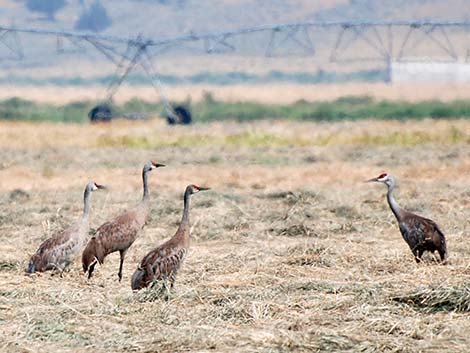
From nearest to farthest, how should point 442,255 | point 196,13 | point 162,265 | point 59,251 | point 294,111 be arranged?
point 162,265 < point 59,251 < point 442,255 < point 294,111 < point 196,13

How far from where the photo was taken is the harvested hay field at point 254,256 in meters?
9.67

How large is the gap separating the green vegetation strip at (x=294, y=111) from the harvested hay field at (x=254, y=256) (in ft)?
43.2

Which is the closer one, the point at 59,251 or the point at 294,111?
the point at 59,251

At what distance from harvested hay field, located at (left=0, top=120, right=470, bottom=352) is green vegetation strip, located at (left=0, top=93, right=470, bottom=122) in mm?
13163

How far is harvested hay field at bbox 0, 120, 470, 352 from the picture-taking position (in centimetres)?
967

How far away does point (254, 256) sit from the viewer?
14.3m

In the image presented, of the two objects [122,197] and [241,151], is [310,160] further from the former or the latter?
[122,197]

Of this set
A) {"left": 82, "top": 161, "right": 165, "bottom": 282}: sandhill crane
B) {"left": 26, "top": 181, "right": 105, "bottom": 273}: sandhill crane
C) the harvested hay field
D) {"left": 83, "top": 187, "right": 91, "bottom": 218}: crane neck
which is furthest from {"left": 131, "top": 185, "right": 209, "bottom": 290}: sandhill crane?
{"left": 83, "top": 187, "right": 91, "bottom": 218}: crane neck

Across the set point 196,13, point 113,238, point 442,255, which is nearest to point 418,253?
point 442,255

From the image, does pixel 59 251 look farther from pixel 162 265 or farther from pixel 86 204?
pixel 162 265

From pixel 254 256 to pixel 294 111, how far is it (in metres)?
35.6

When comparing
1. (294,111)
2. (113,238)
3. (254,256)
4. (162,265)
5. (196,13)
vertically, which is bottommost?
(162,265)

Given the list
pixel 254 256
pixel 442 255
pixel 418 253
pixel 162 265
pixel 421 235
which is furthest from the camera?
pixel 254 256

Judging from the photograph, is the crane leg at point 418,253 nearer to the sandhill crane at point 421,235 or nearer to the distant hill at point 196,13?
the sandhill crane at point 421,235
